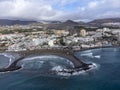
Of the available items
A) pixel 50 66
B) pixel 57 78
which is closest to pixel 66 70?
pixel 57 78

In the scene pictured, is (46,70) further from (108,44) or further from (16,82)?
(108,44)

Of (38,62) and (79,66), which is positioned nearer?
(79,66)

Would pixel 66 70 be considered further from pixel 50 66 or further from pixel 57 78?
pixel 50 66

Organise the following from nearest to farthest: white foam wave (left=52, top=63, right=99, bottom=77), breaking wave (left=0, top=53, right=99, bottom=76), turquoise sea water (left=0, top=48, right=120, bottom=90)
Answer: turquoise sea water (left=0, top=48, right=120, bottom=90)
white foam wave (left=52, top=63, right=99, bottom=77)
breaking wave (left=0, top=53, right=99, bottom=76)

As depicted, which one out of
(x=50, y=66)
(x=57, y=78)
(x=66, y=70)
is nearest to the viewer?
(x=57, y=78)

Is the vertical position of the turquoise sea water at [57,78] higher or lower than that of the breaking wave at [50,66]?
lower

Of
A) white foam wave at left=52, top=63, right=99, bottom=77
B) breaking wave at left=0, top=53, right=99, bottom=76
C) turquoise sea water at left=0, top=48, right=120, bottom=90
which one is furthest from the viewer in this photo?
breaking wave at left=0, top=53, right=99, bottom=76

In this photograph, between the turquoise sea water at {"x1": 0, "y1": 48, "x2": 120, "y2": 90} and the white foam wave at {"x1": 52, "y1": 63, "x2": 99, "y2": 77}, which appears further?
the white foam wave at {"x1": 52, "y1": 63, "x2": 99, "y2": 77}

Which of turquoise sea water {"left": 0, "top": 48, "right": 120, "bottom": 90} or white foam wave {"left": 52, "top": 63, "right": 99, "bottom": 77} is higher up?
white foam wave {"left": 52, "top": 63, "right": 99, "bottom": 77}

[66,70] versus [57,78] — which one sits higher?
[66,70]

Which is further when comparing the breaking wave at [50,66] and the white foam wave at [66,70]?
the breaking wave at [50,66]

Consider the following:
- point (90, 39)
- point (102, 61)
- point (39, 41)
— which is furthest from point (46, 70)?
point (90, 39)
